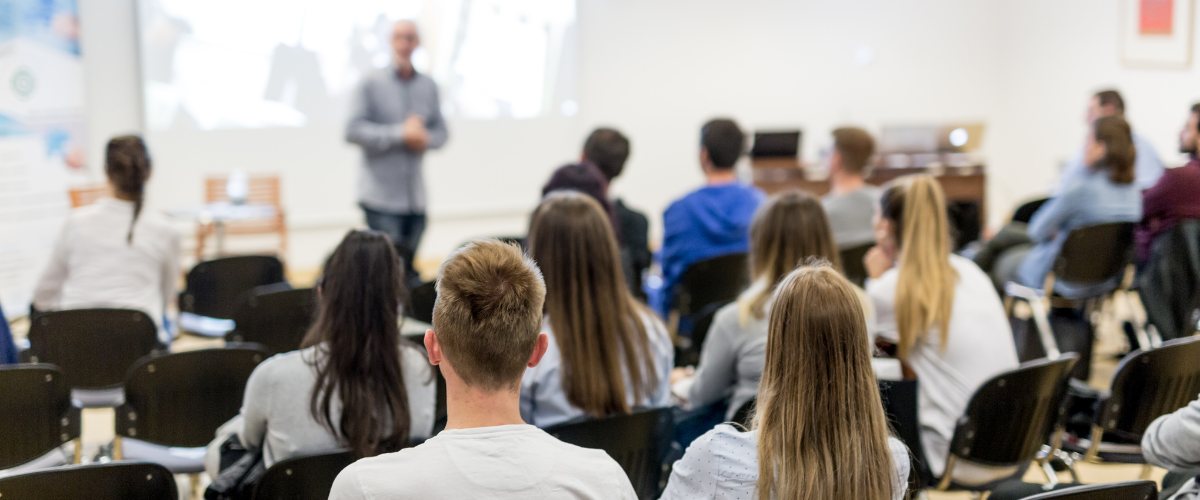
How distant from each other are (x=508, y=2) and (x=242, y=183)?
9.35 ft

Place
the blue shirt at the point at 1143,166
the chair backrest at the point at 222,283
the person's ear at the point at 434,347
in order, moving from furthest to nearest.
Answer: the blue shirt at the point at 1143,166 → the chair backrest at the point at 222,283 → the person's ear at the point at 434,347

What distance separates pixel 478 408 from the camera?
1.29 m

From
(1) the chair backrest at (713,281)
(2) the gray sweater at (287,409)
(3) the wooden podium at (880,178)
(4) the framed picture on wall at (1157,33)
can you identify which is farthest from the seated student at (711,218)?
(4) the framed picture on wall at (1157,33)

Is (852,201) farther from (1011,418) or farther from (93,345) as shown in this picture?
(93,345)

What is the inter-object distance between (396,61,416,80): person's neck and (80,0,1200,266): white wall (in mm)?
2457

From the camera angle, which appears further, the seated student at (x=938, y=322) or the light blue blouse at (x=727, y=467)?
the seated student at (x=938, y=322)

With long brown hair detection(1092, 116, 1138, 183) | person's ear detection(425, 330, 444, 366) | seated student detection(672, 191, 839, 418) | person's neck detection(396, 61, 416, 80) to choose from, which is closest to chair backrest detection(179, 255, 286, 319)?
person's neck detection(396, 61, 416, 80)

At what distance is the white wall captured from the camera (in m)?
7.33

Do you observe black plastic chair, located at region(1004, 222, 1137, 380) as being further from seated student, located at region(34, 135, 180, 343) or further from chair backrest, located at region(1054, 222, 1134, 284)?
seated student, located at region(34, 135, 180, 343)

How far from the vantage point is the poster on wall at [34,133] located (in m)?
5.36

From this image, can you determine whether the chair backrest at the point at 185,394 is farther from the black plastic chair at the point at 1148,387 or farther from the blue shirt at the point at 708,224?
the black plastic chair at the point at 1148,387

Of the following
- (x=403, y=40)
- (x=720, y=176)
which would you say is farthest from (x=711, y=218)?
(x=403, y=40)

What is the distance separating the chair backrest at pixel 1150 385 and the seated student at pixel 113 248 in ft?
10.2

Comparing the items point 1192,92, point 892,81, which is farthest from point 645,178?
point 1192,92
